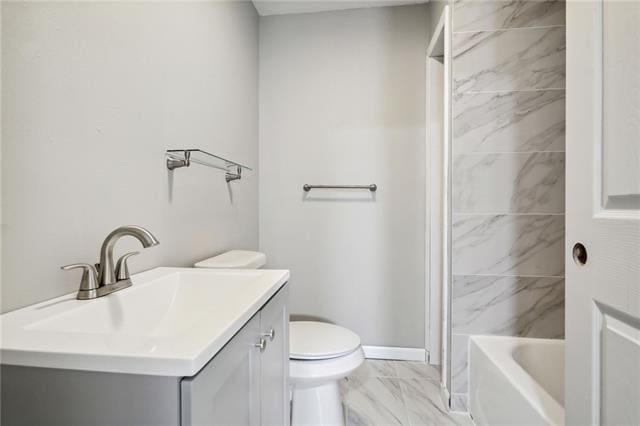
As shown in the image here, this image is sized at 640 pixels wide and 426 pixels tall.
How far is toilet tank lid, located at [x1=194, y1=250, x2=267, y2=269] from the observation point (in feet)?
4.02

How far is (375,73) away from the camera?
200cm

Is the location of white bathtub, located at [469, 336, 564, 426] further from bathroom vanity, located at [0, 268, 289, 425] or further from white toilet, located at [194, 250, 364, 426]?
bathroom vanity, located at [0, 268, 289, 425]

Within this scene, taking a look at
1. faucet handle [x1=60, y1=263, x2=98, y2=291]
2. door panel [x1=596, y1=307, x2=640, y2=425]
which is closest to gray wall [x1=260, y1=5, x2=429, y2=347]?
door panel [x1=596, y1=307, x2=640, y2=425]

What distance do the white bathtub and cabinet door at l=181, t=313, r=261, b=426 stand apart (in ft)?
3.04

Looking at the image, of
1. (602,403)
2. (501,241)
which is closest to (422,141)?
(501,241)

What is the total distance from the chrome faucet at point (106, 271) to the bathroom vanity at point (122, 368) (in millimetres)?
32

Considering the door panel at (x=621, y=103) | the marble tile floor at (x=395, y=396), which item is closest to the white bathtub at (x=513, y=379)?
the marble tile floor at (x=395, y=396)

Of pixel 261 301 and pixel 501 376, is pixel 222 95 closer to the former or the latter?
pixel 261 301

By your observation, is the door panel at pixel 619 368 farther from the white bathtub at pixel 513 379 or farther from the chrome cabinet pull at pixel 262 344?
the chrome cabinet pull at pixel 262 344

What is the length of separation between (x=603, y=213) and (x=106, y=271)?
1.14m

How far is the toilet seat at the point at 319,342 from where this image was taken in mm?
1248

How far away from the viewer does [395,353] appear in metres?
2.00

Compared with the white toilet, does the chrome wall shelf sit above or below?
above

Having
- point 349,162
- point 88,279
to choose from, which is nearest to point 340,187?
point 349,162
